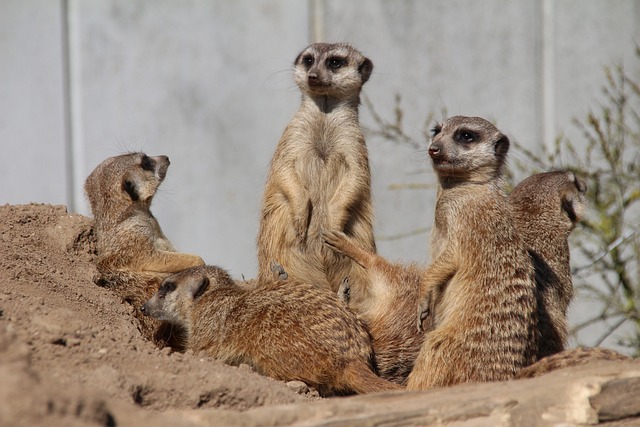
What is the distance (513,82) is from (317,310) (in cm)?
486

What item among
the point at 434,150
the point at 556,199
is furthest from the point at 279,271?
the point at 556,199

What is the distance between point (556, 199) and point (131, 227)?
6.41ft

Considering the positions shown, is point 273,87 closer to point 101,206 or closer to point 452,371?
point 101,206

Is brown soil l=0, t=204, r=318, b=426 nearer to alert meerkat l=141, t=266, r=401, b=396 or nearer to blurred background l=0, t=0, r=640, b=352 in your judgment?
alert meerkat l=141, t=266, r=401, b=396

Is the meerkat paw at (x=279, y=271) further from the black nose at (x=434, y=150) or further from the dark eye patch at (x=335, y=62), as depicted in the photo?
the dark eye patch at (x=335, y=62)

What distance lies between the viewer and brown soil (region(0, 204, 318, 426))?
220 cm

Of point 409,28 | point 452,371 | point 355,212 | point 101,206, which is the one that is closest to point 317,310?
point 452,371

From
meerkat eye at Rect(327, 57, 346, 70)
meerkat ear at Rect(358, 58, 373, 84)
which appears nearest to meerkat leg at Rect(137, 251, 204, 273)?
meerkat eye at Rect(327, 57, 346, 70)

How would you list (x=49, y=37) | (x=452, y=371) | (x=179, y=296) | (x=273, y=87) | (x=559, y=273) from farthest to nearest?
(x=273, y=87), (x=49, y=37), (x=559, y=273), (x=179, y=296), (x=452, y=371)

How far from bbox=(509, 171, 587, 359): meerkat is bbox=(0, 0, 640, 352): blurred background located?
2.10m

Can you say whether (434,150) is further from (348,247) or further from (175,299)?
(175,299)

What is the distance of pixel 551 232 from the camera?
4.47 meters

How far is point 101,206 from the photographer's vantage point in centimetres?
458

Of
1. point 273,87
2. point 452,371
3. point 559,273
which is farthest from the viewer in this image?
point 273,87
